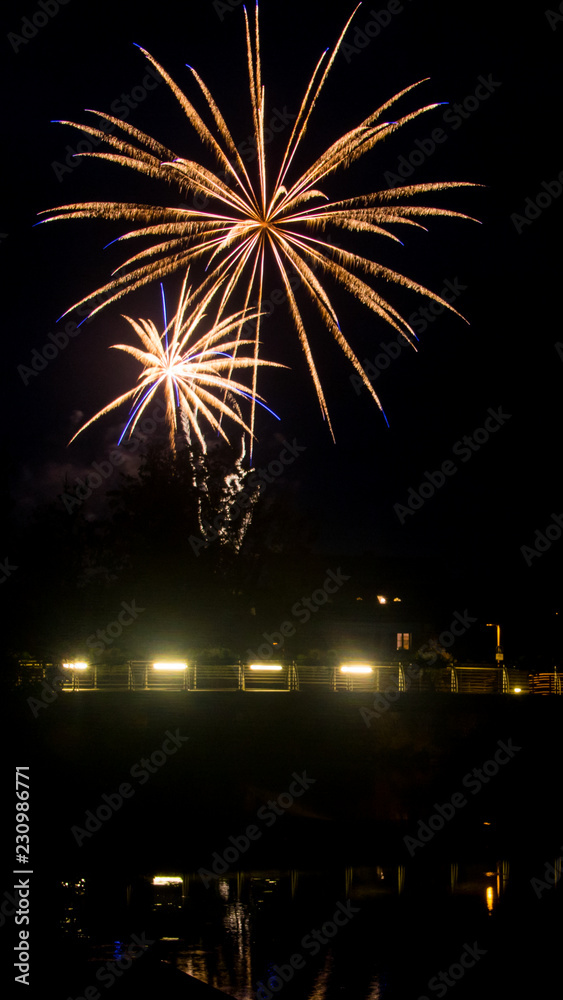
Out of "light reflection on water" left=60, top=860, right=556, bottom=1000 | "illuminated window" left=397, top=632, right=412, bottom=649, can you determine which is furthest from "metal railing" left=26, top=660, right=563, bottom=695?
"illuminated window" left=397, top=632, right=412, bottom=649

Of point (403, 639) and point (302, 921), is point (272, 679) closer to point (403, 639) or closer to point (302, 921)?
point (302, 921)

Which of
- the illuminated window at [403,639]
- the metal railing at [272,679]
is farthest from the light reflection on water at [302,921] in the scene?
the illuminated window at [403,639]

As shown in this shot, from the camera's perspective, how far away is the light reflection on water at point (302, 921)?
62.1 ft

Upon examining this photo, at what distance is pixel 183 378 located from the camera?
38344mm

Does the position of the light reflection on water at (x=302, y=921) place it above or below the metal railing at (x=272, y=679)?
below

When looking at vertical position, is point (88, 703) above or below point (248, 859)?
above

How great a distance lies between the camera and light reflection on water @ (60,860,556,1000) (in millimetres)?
18938

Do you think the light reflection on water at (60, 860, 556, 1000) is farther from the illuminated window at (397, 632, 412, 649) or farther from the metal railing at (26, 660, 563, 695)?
the illuminated window at (397, 632, 412, 649)

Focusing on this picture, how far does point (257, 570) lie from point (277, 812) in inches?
753

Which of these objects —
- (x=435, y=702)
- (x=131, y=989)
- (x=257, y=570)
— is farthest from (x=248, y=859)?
(x=257, y=570)

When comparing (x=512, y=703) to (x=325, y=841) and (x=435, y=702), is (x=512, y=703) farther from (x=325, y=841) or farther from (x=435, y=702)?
(x=325, y=841)

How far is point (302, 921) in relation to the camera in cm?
2233

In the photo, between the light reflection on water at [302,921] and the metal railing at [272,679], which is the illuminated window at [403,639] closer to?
the metal railing at [272,679]

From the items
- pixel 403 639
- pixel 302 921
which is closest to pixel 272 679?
pixel 302 921
